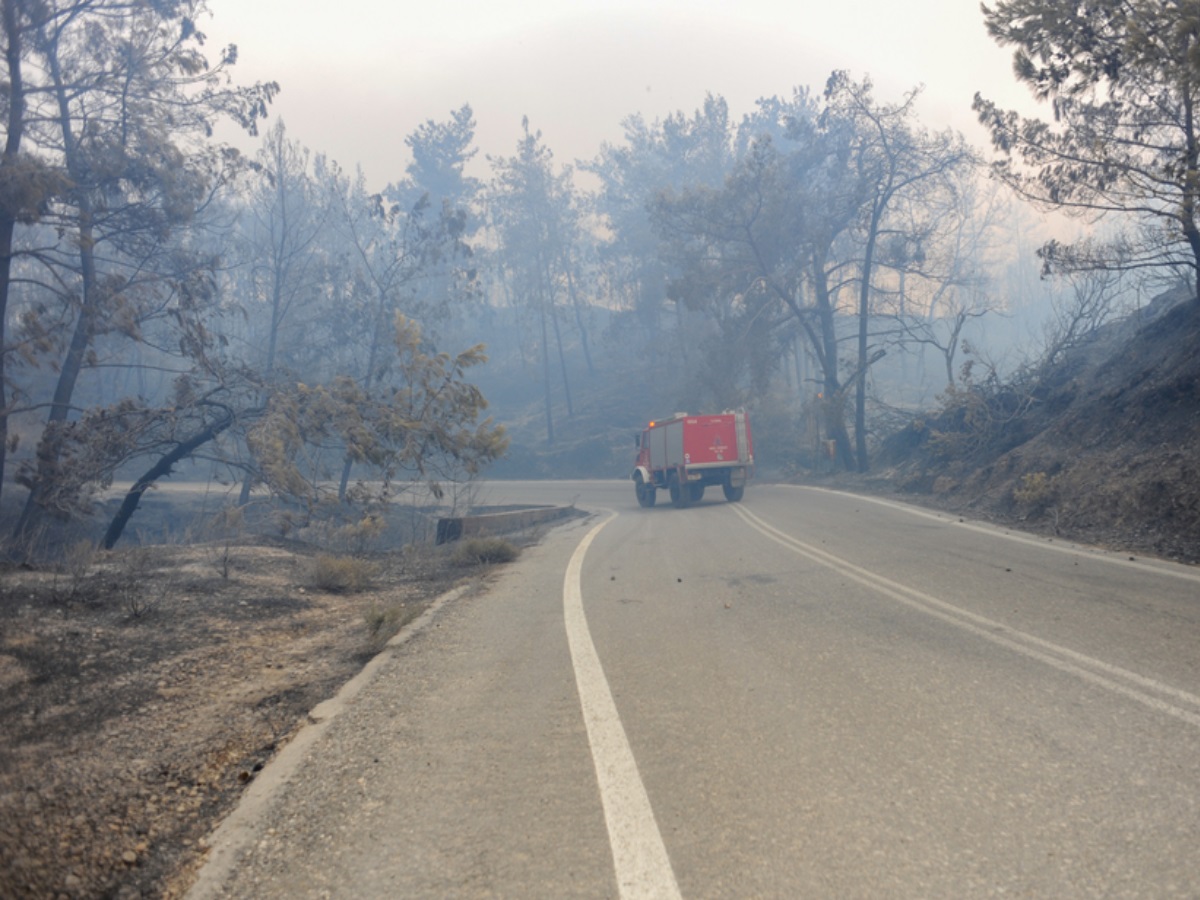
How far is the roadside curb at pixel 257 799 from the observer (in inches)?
123

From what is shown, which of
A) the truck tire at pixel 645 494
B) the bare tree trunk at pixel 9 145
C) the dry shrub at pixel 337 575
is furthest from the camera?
the truck tire at pixel 645 494

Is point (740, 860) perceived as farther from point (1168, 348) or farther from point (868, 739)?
point (1168, 348)

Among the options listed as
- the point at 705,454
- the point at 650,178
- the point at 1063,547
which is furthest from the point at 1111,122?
the point at 650,178

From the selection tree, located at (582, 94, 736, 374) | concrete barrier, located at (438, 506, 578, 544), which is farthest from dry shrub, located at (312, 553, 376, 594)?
tree, located at (582, 94, 736, 374)

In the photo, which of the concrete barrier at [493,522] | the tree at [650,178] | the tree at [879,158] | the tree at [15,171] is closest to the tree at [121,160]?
the tree at [15,171]

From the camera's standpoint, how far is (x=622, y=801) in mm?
3594

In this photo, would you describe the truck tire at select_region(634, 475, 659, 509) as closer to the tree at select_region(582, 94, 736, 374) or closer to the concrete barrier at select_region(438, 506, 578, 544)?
the concrete barrier at select_region(438, 506, 578, 544)

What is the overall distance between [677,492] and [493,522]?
8578mm

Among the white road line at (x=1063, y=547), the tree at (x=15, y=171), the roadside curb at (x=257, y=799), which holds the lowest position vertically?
the roadside curb at (x=257, y=799)

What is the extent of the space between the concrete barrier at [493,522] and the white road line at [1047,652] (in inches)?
356

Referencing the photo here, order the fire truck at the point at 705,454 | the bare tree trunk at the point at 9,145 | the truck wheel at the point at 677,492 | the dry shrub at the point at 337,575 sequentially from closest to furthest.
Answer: the dry shrub at the point at 337,575, the bare tree trunk at the point at 9,145, the fire truck at the point at 705,454, the truck wheel at the point at 677,492

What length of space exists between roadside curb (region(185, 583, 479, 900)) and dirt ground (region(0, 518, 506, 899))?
0.09 metres

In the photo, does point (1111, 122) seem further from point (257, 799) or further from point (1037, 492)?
point (257, 799)

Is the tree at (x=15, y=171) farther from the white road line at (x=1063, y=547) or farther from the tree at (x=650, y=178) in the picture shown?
the tree at (x=650, y=178)
